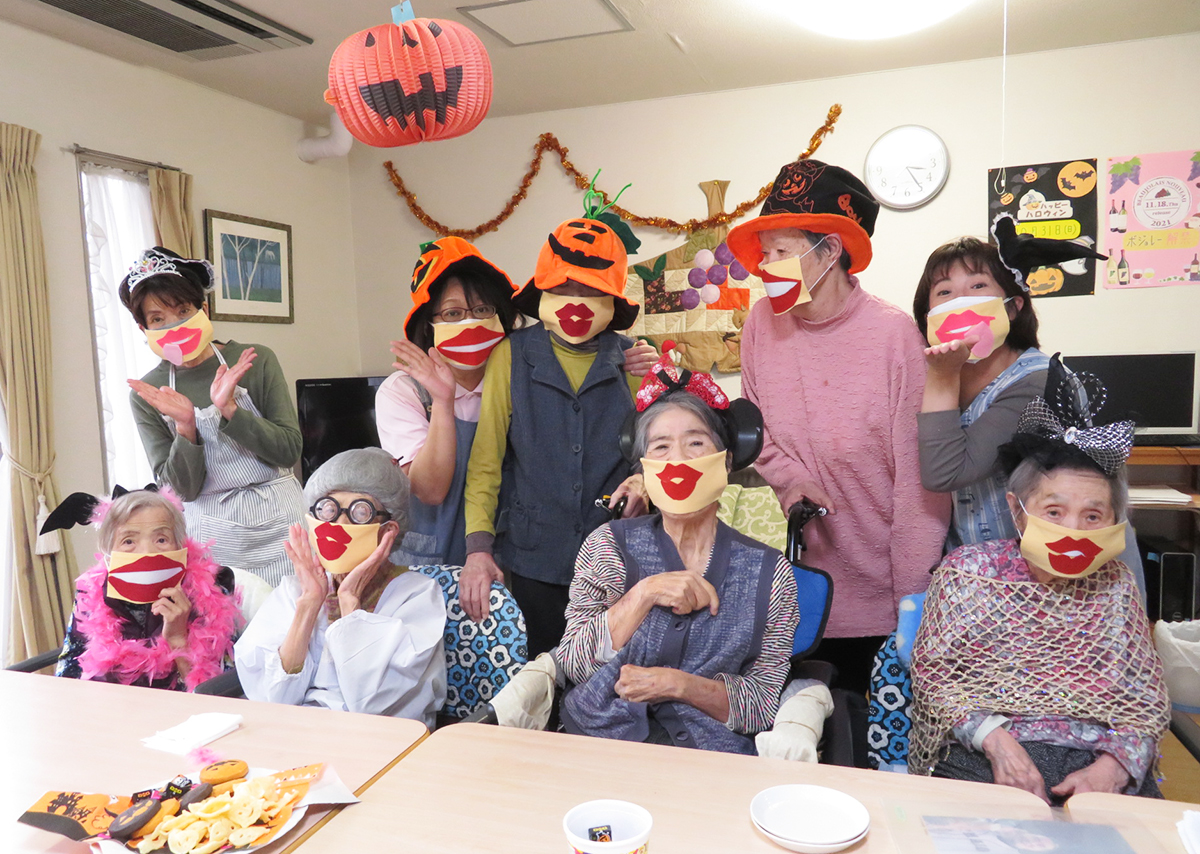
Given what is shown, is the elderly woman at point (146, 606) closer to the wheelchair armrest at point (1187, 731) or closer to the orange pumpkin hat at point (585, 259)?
the orange pumpkin hat at point (585, 259)

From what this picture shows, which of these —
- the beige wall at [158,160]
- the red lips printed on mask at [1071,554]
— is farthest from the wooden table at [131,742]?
the beige wall at [158,160]

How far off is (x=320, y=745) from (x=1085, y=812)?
1.18 m

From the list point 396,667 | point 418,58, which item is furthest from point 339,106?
point 396,667

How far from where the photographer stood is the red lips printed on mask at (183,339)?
2320 mm

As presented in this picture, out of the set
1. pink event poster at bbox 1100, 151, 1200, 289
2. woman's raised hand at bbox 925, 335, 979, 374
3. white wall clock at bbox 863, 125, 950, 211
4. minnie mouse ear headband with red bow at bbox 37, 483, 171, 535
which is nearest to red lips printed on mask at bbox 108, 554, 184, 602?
minnie mouse ear headband with red bow at bbox 37, 483, 171, 535

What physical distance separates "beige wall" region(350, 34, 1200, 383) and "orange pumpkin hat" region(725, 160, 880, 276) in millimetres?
2609

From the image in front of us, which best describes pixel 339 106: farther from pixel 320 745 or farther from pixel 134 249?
pixel 134 249

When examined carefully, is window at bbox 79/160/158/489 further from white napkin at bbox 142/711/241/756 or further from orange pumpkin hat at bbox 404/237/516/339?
white napkin at bbox 142/711/241/756

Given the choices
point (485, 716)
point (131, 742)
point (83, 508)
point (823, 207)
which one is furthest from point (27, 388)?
point (823, 207)

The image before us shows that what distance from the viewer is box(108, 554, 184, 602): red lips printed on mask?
185 centimetres

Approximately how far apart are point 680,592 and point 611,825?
64cm

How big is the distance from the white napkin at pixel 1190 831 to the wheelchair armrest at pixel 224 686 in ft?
5.72

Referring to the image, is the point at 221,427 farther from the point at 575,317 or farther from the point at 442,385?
the point at 575,317

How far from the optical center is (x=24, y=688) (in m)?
1.71
